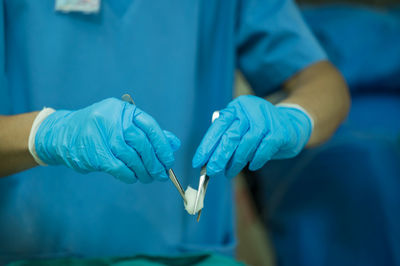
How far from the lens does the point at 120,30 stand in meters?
0.74

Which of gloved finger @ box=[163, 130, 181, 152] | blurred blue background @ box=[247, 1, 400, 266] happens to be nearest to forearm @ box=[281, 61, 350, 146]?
gloved finger @ box=[163, 130, 181, 152]

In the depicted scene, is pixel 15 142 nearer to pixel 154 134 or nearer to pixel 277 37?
pixel 154 134

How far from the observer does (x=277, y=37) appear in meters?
0.88

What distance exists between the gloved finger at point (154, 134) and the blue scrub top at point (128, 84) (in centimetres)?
18

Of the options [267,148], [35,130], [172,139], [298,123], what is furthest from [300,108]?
[35,130]

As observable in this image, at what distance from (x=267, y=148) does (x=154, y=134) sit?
200 mm

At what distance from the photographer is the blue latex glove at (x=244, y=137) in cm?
62

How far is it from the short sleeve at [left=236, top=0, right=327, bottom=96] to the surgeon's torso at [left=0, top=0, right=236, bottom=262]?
0.18ft

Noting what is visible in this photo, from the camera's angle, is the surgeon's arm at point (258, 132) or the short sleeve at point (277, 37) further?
the short sleeve at point (277, 37)

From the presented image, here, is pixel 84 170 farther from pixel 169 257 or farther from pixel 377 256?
pixel 377 256

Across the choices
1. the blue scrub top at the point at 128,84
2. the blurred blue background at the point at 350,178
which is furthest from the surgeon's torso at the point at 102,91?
the blurred blue background at the point at 350,178

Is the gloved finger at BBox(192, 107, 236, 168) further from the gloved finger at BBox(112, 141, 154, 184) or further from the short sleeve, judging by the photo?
the short sleeve

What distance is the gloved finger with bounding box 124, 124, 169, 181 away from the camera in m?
0.57

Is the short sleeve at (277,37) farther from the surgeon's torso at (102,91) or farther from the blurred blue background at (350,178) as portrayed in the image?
the blurred blue background at (350,178)
